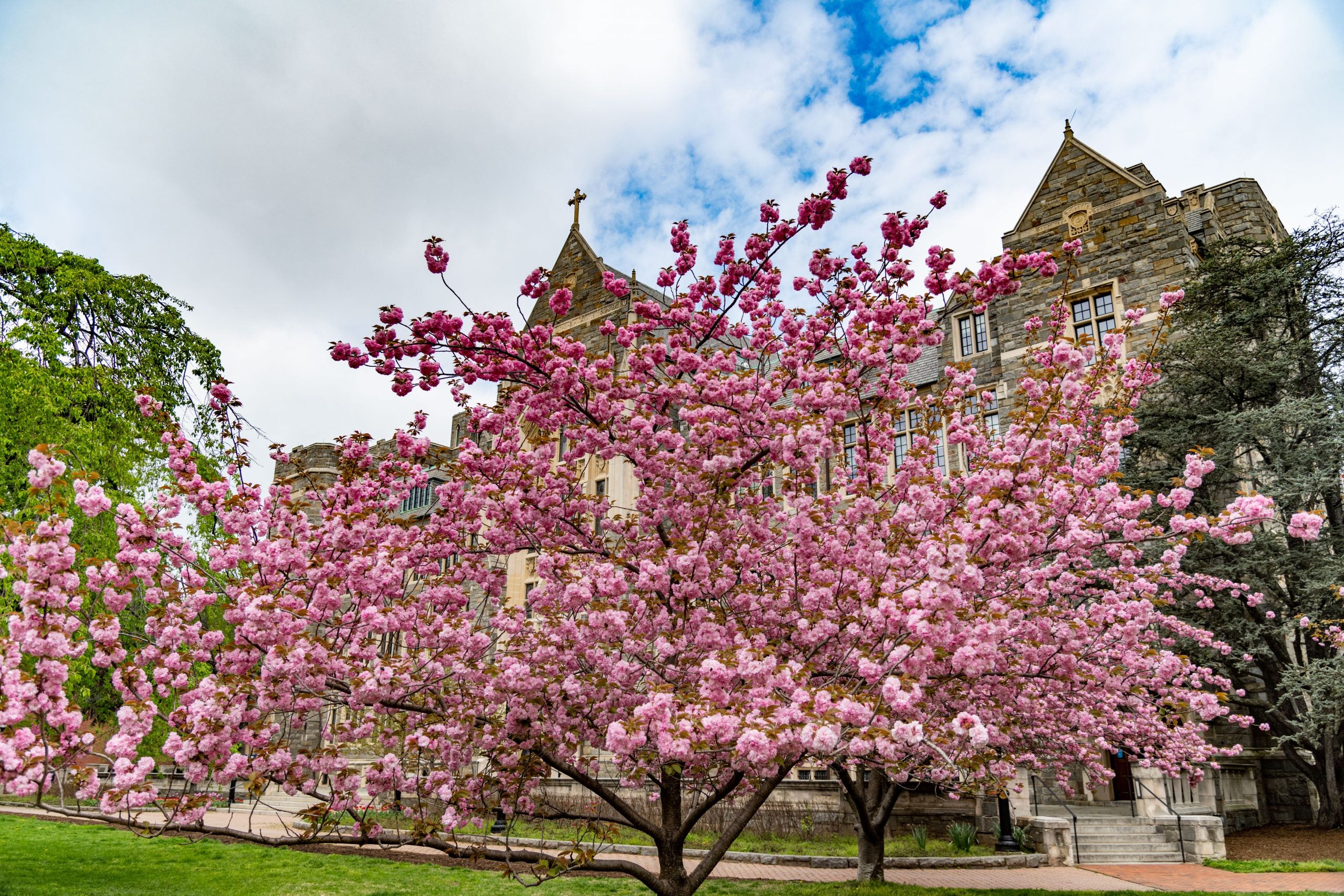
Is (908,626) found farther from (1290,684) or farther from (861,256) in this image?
(1290,684)

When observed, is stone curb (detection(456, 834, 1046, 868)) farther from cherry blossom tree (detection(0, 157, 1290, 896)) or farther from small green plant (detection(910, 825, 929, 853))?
cherry blossom tree (detection(0, 157, 1290, 896))

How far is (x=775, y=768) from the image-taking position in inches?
263

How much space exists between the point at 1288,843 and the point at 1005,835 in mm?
5849

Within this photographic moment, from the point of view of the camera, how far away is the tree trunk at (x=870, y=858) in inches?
513

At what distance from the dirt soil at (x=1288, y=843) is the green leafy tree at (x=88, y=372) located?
20.6m

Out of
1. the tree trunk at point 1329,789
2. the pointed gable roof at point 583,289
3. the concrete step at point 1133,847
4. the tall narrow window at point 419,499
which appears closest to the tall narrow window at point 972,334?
the pointed gable roof at point 583,289

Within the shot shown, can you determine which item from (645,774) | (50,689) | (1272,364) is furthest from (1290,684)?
(50,689)

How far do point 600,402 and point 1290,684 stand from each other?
15332mm

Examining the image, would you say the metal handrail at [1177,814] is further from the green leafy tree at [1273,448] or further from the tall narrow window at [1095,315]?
the tall narrow window at [1095,315]

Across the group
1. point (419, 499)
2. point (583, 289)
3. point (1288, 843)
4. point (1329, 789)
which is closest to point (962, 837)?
point (1288, 843)

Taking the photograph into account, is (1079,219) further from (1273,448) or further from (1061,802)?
Result: (1061,802)

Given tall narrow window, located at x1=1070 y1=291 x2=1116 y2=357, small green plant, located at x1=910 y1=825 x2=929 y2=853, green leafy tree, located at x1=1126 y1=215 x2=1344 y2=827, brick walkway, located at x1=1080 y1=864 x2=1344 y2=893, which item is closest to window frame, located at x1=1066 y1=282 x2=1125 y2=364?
tall narrow window, located at x1=1070 y1=291 x2=1116 y2=357

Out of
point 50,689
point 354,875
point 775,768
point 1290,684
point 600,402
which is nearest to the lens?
point 50,689

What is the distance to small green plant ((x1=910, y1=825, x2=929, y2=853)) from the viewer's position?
16.9m
